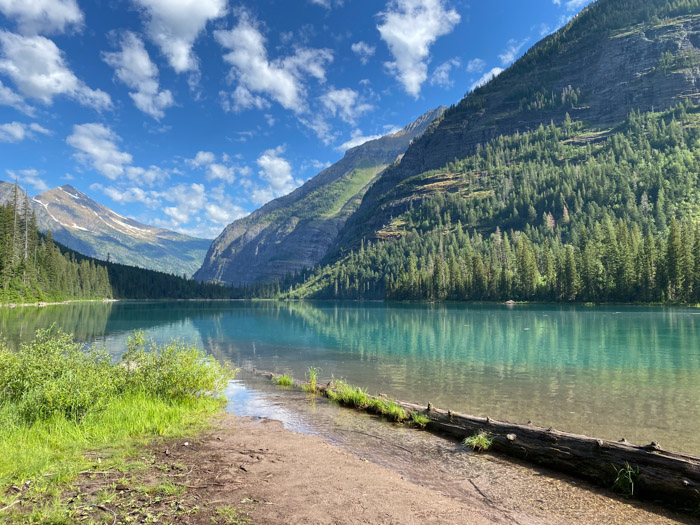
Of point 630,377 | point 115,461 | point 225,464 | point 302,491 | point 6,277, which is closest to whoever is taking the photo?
point 302,491

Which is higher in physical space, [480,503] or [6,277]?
[6,277]

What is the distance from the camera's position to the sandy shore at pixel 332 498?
926 cm

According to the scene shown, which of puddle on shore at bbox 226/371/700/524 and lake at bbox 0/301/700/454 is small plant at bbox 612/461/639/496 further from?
lake at bbox 0/301/700/454

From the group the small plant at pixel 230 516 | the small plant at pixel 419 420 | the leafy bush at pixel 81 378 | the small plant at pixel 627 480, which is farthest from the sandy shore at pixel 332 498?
the small plant at pixel 419 420

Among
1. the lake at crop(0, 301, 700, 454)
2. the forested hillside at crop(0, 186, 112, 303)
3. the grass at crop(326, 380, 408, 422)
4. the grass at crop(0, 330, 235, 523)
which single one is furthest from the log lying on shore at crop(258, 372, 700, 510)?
the forested hillside at crop(0, 186, 112, 303)

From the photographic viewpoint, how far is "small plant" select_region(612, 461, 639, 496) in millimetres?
11289

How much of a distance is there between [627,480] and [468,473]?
4.48 metres

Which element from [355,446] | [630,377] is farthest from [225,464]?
[630,377]

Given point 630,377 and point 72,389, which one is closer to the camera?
point 72,389

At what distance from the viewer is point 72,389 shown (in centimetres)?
1556

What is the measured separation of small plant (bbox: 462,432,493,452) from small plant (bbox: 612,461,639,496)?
4.43 m

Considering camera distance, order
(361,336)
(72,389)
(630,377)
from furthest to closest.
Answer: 1. (361,336)
2. (630,377)
3. (72,389)

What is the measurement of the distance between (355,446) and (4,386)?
14561mm

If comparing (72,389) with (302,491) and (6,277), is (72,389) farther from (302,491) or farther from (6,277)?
(6,277)
